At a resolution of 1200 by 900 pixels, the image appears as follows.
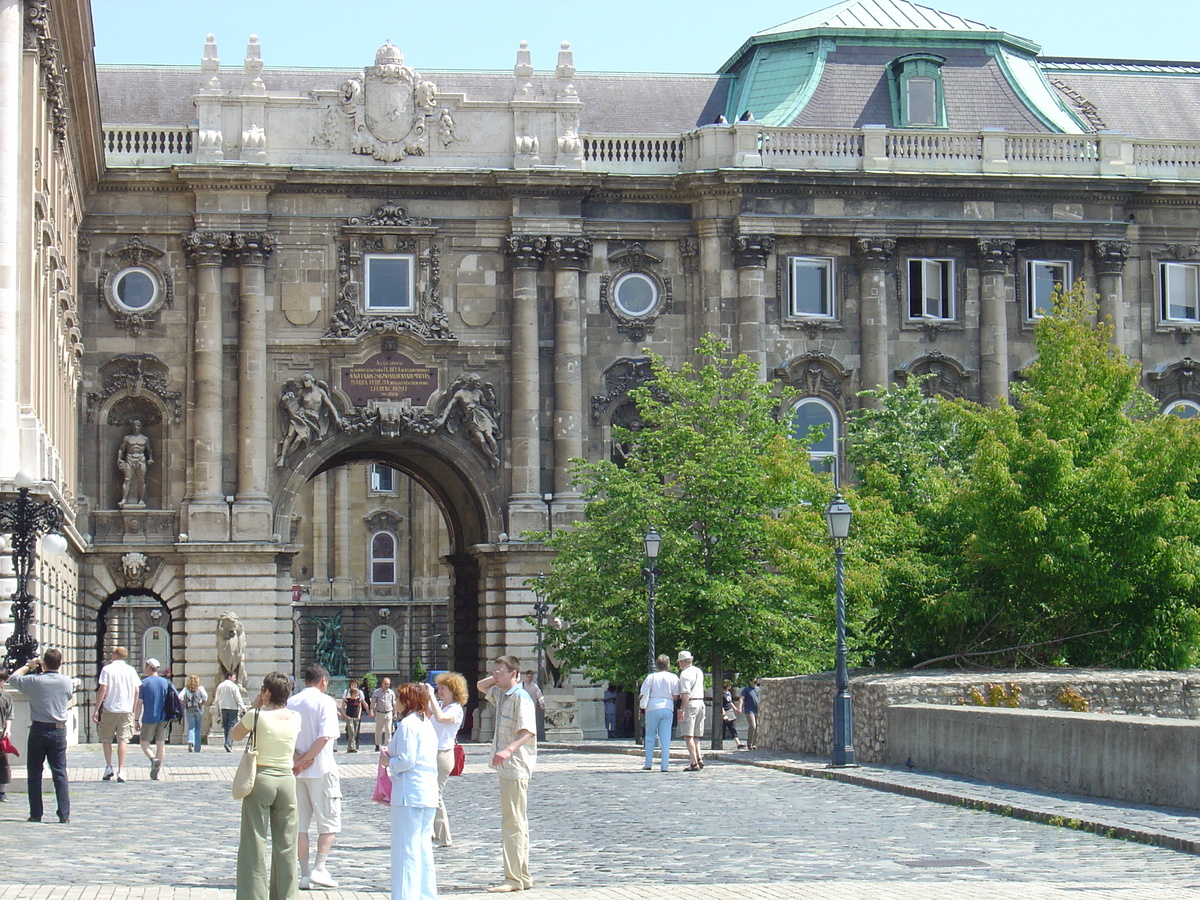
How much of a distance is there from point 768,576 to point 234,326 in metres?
17.3

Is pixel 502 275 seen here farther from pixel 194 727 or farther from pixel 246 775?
pixel 246 775

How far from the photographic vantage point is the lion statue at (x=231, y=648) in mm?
49719

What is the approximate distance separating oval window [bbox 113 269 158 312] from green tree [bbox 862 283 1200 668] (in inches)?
979

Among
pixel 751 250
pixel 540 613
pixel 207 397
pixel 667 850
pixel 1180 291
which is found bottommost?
pixel 667 850

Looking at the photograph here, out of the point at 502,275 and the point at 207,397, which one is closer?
the point at 207,397

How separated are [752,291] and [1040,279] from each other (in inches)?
320

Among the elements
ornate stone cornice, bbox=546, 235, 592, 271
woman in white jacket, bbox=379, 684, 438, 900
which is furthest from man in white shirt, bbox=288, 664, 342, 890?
ornate stone cornice, bbox=546, 235, 592, 271

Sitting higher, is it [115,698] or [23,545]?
[23,545]

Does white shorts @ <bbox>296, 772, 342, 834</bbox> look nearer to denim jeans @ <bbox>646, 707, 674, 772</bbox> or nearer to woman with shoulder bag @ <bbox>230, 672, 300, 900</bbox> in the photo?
woman with shoulder bag @ <bbox>230, 672, 300, 900</bbox>

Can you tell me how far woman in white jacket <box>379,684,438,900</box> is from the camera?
14812 millimetres

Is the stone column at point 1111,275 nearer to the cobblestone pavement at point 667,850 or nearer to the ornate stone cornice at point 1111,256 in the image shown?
the ornate stone cornice at point 1111,256

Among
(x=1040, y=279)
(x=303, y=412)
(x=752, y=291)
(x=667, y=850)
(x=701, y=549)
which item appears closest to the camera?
(x=667, y=850)

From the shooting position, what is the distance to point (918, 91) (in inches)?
2235

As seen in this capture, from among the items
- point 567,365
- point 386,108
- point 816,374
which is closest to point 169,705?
point 567,365
